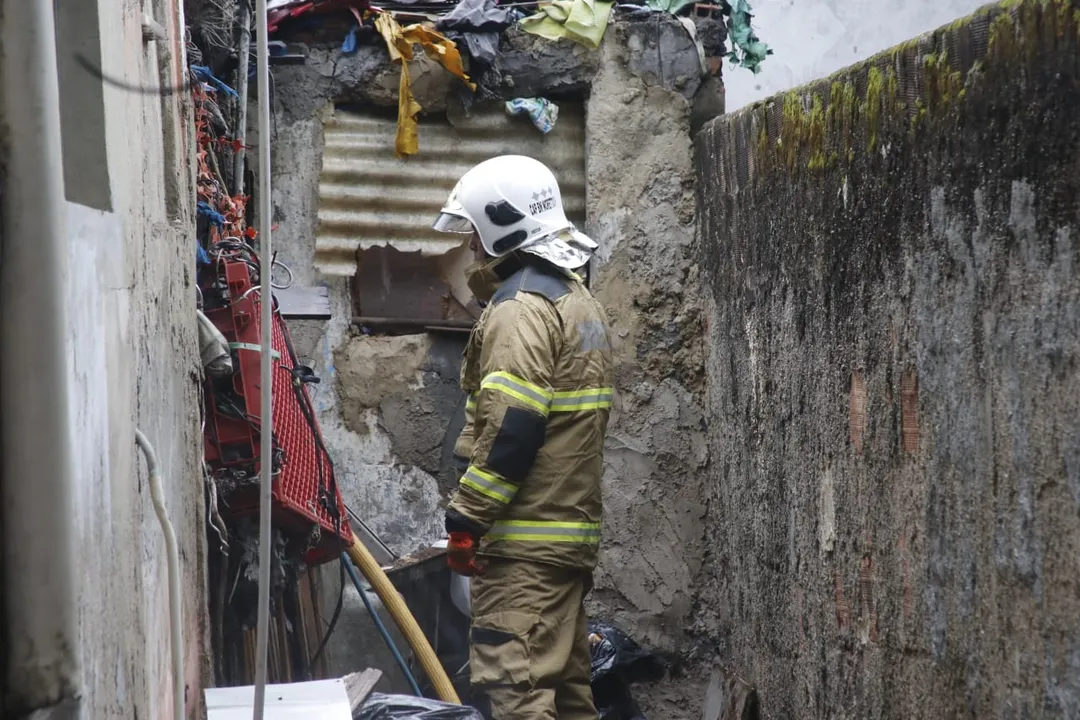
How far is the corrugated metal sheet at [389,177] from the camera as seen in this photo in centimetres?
486

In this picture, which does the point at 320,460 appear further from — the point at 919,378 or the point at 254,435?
the point at 919,378

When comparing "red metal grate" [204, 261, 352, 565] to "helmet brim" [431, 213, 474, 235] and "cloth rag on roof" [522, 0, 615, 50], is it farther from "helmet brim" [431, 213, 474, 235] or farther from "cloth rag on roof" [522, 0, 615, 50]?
"cloth rag on roof" [522, 0, 615, 50]

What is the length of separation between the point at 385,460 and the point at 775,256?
2024 millimetres

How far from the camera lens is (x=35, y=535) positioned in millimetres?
1065

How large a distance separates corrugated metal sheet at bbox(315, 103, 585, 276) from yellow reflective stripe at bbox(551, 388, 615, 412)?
1.42 m

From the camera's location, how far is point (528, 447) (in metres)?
3.48

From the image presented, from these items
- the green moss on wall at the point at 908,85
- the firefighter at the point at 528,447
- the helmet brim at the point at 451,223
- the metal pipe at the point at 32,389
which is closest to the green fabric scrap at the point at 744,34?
the green moss on wall at the point at 908,85

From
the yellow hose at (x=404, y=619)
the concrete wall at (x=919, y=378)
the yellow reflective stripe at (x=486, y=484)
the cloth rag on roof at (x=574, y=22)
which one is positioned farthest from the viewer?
the cloth rag on roof at (x=574, y=22)

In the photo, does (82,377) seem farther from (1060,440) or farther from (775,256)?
(775,256)

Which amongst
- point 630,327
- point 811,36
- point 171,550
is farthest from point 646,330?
point 811,36

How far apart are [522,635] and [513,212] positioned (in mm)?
1340

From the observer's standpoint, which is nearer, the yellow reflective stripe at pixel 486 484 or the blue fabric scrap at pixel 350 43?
the yellow reflective stripe at pixel 486 484

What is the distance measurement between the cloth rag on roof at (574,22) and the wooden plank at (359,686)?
8.77 feet

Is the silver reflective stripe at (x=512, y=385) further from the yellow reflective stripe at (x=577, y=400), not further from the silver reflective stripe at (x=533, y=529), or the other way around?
the silver reflective stripe at (x=533, y=529)
